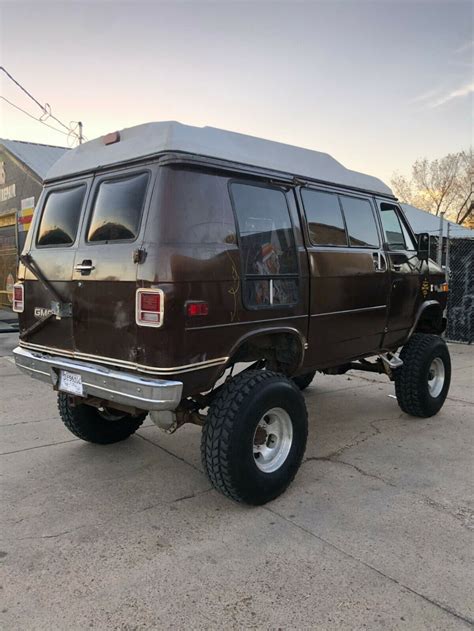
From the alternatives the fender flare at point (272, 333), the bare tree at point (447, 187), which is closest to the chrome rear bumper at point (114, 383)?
the fender flare at point (272, 333)

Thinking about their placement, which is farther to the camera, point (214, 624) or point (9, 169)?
point (9, 169)

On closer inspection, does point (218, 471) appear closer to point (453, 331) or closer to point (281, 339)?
point (281, 339)

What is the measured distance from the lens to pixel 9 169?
14.9 m

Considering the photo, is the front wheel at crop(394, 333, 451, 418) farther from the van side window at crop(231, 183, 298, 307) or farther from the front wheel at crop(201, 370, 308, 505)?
the van side window at crop(231, 183, 298, 307)

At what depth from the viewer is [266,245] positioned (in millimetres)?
3713

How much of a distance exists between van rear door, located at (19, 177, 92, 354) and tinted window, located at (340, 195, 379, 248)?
2.28 meters

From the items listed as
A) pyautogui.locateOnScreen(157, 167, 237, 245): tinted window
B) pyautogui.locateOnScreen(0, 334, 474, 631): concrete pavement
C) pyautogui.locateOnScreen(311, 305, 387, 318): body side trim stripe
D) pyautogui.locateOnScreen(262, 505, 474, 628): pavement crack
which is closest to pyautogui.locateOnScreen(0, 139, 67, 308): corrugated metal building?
pyautogui.locateOnScreen(0, 334, 474, 631): concrete pavement

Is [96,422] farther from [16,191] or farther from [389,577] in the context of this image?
[16,191]

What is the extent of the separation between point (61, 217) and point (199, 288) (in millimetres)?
1478

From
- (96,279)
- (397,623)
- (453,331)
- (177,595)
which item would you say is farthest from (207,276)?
(453,331)

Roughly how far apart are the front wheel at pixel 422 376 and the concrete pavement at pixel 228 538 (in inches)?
18.3

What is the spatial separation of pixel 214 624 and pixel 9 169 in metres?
15.3

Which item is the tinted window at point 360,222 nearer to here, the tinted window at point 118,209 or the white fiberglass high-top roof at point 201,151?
the white fiberglass high-top roof at point 201,151

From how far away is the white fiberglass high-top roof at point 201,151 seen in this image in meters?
3.24
